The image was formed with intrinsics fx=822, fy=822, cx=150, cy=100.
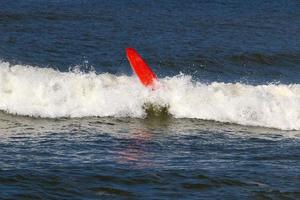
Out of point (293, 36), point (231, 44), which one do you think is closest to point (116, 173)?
point (231, 44)

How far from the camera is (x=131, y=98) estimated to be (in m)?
20.4

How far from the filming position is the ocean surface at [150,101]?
1319 centimetres

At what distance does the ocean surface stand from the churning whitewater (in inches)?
1.3

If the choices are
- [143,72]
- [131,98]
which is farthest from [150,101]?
[143,72]

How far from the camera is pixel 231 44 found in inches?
1144

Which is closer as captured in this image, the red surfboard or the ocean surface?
the ocean surface

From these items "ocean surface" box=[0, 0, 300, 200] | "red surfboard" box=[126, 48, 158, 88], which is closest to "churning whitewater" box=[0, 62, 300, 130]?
"ocean surface" box=[0, 0, 300, 200]

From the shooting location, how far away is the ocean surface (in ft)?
43.3

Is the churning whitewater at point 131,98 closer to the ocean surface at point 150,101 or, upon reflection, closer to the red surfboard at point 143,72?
the ocean surface at point 150,101

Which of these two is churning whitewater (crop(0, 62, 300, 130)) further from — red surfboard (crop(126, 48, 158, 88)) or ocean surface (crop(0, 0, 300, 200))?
red surfboard (crop(126, 48, 158, 88))

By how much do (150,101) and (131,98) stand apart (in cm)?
49

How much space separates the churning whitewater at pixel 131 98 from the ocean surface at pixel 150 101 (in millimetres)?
32

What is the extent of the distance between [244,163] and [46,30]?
52.3 ft

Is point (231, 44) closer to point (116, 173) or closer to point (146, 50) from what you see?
point (146, 50)
